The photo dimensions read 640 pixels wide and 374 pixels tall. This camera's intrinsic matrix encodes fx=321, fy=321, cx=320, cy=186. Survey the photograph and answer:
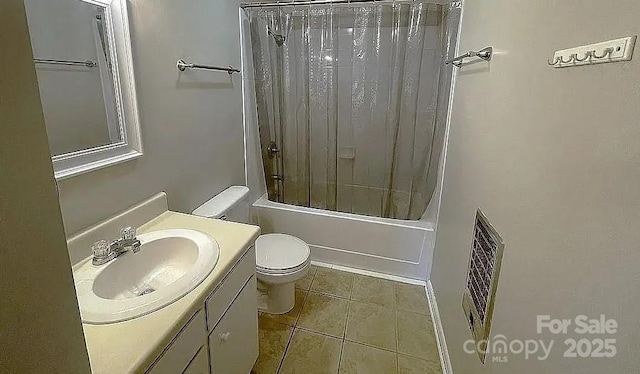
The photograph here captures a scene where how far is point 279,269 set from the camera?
1.81 m

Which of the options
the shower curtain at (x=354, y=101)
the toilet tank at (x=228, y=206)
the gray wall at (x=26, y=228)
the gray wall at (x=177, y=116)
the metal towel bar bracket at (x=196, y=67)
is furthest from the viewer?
the shower curtain at (x=354, y=101)

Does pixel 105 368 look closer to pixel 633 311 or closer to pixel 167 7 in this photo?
pixel 633 311

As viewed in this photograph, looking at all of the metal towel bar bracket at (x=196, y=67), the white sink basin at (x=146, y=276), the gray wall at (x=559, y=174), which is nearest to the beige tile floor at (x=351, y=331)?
the gray wall at (x=559, y=174)

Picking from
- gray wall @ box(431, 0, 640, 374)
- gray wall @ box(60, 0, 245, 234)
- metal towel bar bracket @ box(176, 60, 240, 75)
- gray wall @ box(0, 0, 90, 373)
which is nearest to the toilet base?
gray wall @ box(60, 0, 245, 234)

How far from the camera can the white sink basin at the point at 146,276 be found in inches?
35.8

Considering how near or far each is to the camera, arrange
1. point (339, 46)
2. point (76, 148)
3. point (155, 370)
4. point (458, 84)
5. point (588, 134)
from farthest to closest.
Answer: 1. point (339, 46)
2. point (458, 84)
3. point (76, 148)
4. point (155, 370)
5. point (588, 134)

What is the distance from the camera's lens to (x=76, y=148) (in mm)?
1156

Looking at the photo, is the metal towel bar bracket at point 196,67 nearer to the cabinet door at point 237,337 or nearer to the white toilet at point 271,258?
the white toilet at point 271,258

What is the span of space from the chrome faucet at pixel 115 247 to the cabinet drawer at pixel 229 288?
0.39m

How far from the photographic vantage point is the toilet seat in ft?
5.96

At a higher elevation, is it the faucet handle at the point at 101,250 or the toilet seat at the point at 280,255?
the faucet handle at the point at 101,250

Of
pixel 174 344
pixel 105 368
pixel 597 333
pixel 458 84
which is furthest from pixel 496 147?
pixel 105 368

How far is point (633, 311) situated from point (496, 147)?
74 cm

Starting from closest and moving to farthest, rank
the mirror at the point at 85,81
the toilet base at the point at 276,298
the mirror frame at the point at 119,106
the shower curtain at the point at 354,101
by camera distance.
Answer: the mirror at the point at 85,81 < the mirror frame at the point at 119,106 < the toilet base at the point at 276,298 < the shower curtain at the point at 354,101
